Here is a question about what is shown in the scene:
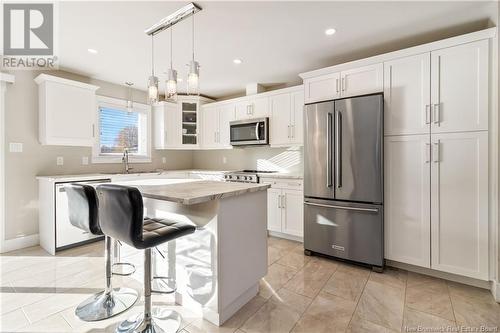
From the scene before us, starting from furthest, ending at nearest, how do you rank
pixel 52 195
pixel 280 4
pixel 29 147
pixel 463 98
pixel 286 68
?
pixel 286 68
pixel 29 147
pixel 52 195
pixel 463 98
pixel 280 4

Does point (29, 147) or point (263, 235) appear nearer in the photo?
point (263, 235)

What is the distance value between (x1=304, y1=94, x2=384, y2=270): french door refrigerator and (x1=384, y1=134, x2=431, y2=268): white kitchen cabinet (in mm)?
147

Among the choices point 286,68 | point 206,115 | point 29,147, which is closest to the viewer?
point 29,147

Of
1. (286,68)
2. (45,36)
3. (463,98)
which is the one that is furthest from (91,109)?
(463,98)

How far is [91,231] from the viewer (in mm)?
1811

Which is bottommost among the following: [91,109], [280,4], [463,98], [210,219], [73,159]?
[210,219]

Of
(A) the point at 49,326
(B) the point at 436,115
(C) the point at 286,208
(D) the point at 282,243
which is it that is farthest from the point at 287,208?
(A) the point at 49,326

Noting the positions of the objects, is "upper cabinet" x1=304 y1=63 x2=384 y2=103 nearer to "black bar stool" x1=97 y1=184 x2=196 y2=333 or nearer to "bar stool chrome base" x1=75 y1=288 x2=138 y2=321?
"black bar stool" x1=97 y1=184 x2=196 y2=333

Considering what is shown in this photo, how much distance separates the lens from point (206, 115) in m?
4.75

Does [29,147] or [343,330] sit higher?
[29,147]

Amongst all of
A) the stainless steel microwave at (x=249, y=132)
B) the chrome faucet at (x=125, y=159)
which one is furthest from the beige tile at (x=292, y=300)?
the chrome faucet at (x=125, y=159)

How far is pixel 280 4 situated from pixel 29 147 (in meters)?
3.61

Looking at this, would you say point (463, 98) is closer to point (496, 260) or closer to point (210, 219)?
point (496, 260)

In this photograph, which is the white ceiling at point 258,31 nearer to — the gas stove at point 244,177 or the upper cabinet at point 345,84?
the upper cabinet at point 345,84
